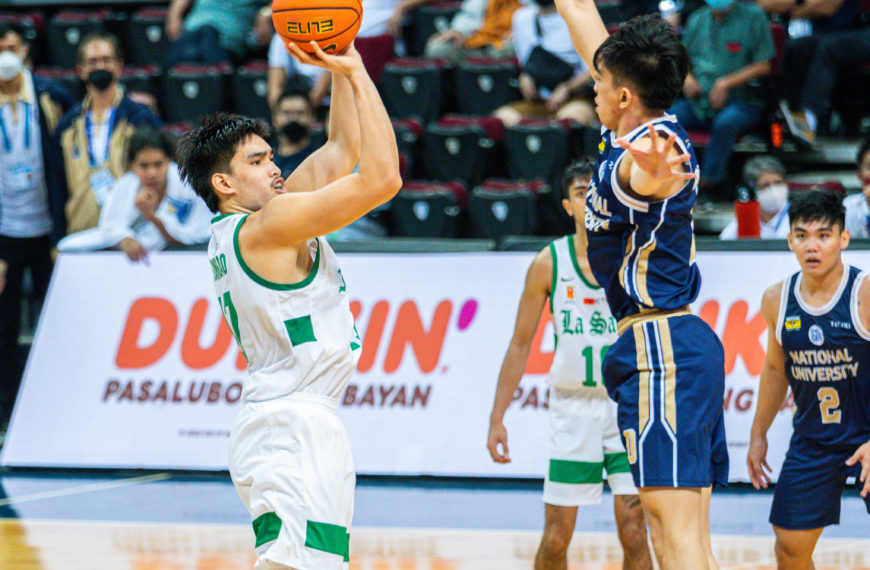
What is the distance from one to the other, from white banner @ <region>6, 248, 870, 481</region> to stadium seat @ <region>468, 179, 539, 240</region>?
1219 mm

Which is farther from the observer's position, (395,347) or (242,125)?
(395,347)

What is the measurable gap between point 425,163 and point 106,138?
251cm

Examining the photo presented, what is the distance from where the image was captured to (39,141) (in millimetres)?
9734

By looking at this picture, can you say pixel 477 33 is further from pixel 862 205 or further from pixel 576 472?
pixel 576 472

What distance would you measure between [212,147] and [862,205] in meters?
5.14

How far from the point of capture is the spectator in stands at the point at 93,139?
9.60 meters

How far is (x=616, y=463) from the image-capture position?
213 inches

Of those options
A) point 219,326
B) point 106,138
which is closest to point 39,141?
point 106,138

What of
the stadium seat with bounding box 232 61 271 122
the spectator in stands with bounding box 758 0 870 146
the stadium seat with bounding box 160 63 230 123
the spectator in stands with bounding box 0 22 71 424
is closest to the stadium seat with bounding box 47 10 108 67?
the stadium seat with bounding box 160 63 230 123

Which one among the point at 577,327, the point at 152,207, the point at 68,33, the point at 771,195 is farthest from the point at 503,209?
the point at 68,33

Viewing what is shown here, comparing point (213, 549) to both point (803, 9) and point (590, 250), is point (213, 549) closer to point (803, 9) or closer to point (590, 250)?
point (590, 250)

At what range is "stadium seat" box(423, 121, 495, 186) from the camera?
400 inches

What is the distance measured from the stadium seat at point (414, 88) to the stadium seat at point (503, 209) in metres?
1.62

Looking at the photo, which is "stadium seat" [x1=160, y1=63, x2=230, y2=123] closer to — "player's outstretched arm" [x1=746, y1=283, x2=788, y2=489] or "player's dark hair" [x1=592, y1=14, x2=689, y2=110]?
"player's outstretched arm" [x1=746, y1=283, x2=788, y2=489]
